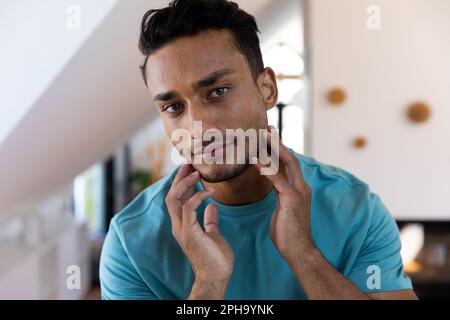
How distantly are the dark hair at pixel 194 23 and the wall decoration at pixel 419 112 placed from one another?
0.36 meters

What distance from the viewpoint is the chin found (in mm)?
574

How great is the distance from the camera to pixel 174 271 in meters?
0.62

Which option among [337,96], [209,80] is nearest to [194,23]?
[209,80]

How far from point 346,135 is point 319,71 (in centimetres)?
13

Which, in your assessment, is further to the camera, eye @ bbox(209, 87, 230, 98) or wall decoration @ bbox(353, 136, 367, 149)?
wall decoration @ bbox(353, 136, 367, 149)

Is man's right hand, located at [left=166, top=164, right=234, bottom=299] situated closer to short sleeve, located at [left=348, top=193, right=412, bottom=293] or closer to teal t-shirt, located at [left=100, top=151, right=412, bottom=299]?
teal t-shirt, located at [left=100, top=151, right=412, bottom=299]

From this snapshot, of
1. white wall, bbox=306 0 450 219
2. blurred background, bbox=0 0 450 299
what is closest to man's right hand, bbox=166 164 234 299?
blurred background, bbox=0 0 450 299

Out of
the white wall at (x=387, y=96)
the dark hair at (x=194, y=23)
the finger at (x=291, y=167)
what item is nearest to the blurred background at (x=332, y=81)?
the white wall at (x=387, y=96)

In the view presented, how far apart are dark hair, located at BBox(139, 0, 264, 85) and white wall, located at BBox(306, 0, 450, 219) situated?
0.29m

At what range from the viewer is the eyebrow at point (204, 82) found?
557 mm

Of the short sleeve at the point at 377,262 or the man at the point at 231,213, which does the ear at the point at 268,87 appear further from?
the short sleeve at the point at 377,262
